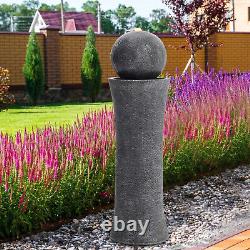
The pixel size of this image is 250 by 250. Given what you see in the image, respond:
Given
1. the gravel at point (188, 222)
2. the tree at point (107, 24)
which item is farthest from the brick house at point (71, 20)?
the gravel at point (188, 222)

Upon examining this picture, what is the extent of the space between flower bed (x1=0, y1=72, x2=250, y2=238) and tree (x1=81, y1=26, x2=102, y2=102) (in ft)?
39.2

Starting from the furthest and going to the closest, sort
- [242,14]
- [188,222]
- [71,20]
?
[71,20], [242,14], [188,222]

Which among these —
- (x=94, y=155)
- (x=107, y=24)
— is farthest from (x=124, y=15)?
(x=94, y=155)

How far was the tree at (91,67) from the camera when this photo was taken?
62.5ft

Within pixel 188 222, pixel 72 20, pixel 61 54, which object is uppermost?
pixel 72 20

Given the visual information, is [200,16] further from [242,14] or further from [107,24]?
[107,24]

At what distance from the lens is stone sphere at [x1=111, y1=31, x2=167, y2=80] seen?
4043mm

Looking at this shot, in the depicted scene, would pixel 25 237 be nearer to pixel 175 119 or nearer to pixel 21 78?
pixel 175 119

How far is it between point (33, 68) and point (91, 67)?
6.35ft

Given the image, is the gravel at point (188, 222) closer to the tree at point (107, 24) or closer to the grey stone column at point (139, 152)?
the grey stone column at point (139, 152)

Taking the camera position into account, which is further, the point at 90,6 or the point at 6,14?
the point at 90,6

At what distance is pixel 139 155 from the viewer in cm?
414

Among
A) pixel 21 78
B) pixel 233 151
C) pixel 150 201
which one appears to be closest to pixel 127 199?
pixel 150 201

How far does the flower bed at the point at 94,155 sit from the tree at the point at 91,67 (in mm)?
11944
